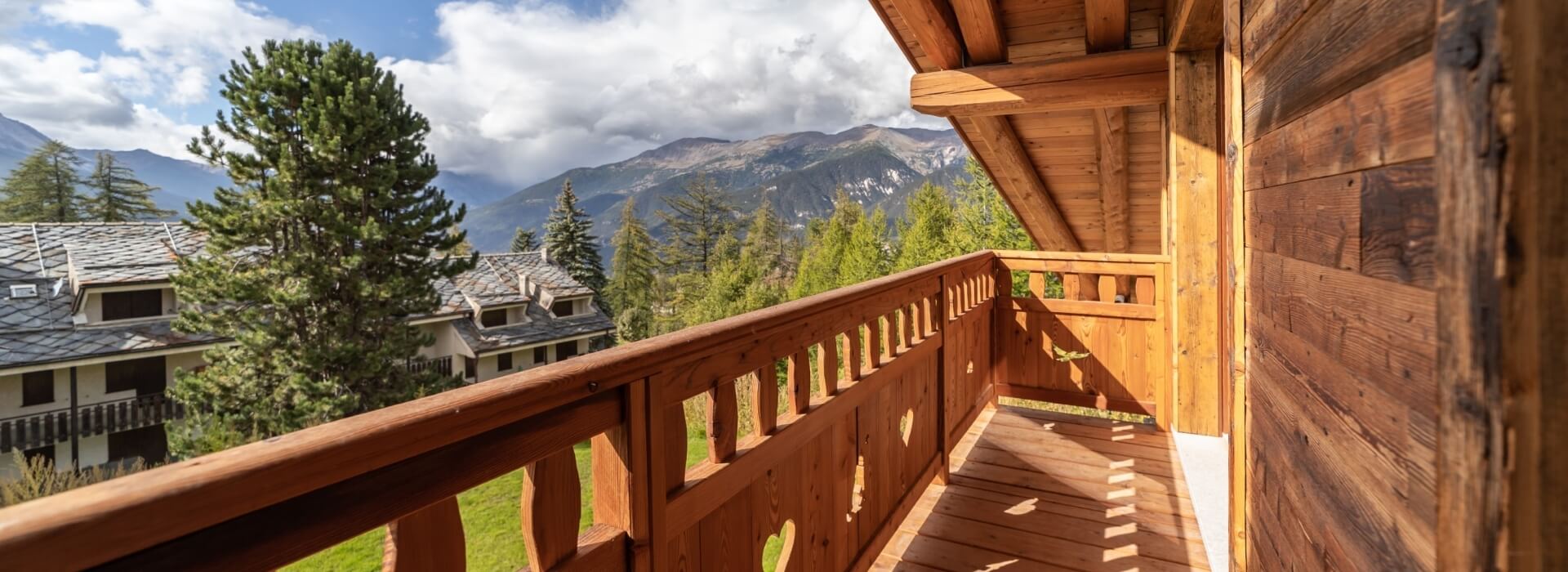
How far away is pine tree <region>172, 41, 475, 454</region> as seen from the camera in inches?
569

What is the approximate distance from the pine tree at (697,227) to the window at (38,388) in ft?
81.3

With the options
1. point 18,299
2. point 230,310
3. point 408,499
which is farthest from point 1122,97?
point 18,299

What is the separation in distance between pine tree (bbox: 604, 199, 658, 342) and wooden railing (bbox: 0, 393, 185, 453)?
1848 cm

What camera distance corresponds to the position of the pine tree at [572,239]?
3381cm

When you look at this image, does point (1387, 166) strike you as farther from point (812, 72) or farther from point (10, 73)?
point (812, 72)

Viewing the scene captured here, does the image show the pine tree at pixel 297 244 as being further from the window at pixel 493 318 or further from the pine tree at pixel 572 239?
the pine tree at pixel 572 239

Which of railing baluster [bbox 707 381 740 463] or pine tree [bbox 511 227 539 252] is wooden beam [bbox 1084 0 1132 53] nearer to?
railing baluster [bbox 707 381 740 463]

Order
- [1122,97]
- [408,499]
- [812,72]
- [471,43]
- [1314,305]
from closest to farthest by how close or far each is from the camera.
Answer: [408,499]
[1314,305]
[1122,97]
[471,43]
[812,72]

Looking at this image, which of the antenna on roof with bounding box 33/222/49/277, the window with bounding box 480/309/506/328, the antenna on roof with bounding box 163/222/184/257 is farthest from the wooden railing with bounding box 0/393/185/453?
the window with bounding box 480/309/506/328

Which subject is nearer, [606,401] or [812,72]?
[606,401]

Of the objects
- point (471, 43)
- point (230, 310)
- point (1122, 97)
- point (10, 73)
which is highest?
point (471, 43)

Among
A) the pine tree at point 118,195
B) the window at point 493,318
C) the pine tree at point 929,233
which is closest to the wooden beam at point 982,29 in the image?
the pine tree at point 929,233

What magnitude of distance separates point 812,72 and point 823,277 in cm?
15978

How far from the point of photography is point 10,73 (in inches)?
3740
